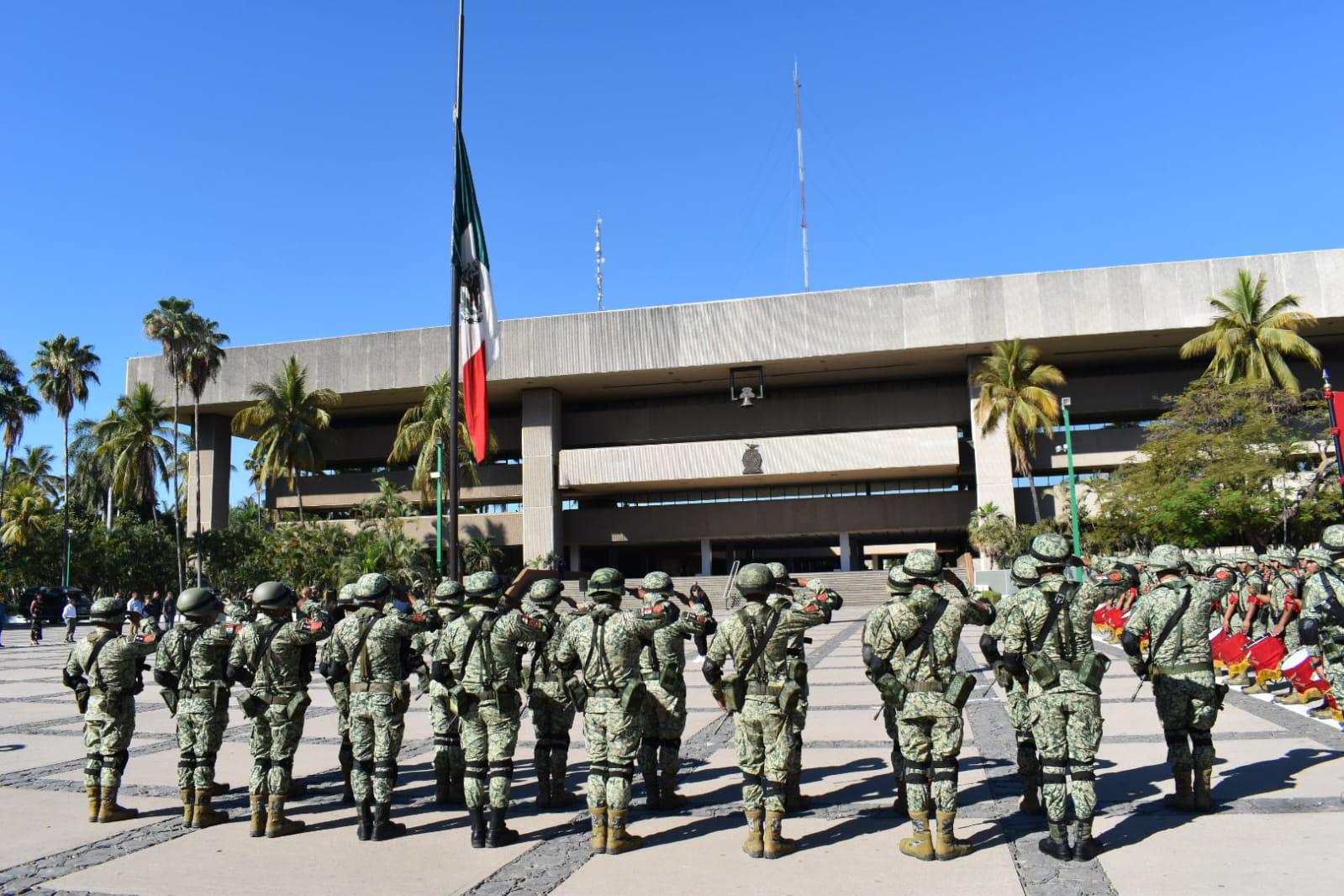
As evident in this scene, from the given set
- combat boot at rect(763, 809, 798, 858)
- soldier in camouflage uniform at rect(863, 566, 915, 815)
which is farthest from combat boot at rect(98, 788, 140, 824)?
soldier in camouflage uniform at rect(863, 566, 915, 815)

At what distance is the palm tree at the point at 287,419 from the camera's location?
45062mm

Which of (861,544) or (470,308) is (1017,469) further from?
(470,308)

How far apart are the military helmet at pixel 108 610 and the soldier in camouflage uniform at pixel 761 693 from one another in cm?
518

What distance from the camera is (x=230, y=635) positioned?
25.1 feet

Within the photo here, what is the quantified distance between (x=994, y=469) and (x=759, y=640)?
127ft

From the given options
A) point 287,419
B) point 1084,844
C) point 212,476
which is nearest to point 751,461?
point 287,419

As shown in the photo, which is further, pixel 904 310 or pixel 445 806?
pixel 904 310

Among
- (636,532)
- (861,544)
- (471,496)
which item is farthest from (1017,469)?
(471,496)

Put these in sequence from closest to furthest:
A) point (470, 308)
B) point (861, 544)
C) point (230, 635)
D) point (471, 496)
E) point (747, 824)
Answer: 1. point (747, 824)
2. point (230, 635)
3. point (470, 308)
4. point (471, 496)
5. point (861, 544)

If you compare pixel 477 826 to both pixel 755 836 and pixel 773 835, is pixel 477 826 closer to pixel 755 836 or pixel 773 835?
pixel 755 836

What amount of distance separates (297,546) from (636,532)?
660 inches

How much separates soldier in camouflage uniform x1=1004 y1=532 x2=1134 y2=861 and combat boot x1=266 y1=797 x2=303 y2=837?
212 inches

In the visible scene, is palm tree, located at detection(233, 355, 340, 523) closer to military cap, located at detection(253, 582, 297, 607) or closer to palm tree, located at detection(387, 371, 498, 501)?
palm tree, located at detection(387, 371, 498, 501)

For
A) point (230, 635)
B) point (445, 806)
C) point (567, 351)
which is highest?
point (567, 351)
